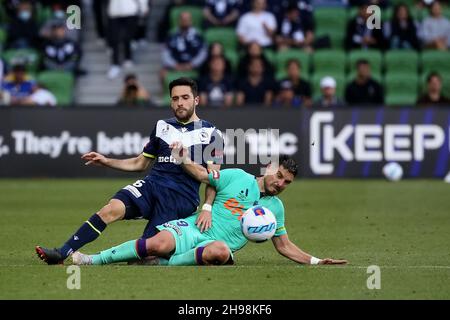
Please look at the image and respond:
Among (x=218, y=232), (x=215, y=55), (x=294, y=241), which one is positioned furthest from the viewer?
(x=215, y=55)

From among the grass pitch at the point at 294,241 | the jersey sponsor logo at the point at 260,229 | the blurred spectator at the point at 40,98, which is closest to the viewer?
the grass pitch at the point at 294,241

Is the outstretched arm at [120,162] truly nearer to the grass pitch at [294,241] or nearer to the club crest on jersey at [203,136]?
the club crest on jersey at [203,136]

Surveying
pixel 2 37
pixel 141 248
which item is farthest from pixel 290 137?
pixel 141 248

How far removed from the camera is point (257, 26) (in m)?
24.0

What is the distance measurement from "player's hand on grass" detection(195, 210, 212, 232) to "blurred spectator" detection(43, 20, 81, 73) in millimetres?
13890

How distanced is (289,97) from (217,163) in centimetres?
1152

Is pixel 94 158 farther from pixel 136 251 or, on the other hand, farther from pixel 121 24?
pixel 121 24

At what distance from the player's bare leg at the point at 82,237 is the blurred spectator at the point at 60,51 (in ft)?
44.8

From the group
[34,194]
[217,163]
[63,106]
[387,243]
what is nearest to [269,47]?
[63,106]

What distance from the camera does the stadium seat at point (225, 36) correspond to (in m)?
24.5

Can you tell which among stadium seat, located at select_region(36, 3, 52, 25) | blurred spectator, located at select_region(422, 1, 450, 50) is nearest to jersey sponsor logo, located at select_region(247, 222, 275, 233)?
blurred spectator, located at select_region(422, 1, 450, 50)

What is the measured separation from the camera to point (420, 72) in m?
24.0

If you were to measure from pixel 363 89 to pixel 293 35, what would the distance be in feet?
8.65

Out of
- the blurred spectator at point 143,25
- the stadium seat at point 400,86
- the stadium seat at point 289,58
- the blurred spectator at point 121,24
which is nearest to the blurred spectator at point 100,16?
the blurred spectator at point 121,24
